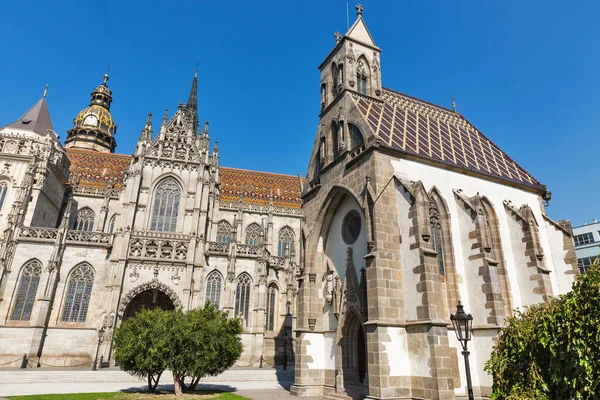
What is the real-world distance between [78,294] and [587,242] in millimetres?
54927

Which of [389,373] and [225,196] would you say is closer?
[389,373]

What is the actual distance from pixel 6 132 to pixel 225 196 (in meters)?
20.7

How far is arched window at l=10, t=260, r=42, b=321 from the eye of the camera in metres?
24.7

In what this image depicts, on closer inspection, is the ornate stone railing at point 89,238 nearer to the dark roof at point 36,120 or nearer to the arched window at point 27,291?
the arched window at point 27,291

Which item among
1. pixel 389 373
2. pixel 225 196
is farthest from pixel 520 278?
pixel 225 196

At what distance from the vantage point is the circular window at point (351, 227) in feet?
52.5

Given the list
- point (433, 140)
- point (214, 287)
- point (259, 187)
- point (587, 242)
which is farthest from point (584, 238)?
point (214, 287)

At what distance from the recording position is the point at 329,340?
52.5ft

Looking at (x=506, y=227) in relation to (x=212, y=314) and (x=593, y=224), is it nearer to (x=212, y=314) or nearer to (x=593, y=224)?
(x=212, y=314)

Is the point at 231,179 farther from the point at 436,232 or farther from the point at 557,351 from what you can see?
the point at 557,351

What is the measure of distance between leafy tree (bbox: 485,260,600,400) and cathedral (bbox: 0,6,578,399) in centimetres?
300

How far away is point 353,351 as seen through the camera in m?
14.8

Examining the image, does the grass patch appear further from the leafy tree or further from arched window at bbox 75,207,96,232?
arched window at bbox 75,207,96,232

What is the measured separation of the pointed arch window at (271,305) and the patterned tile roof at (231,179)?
38.3 feet
